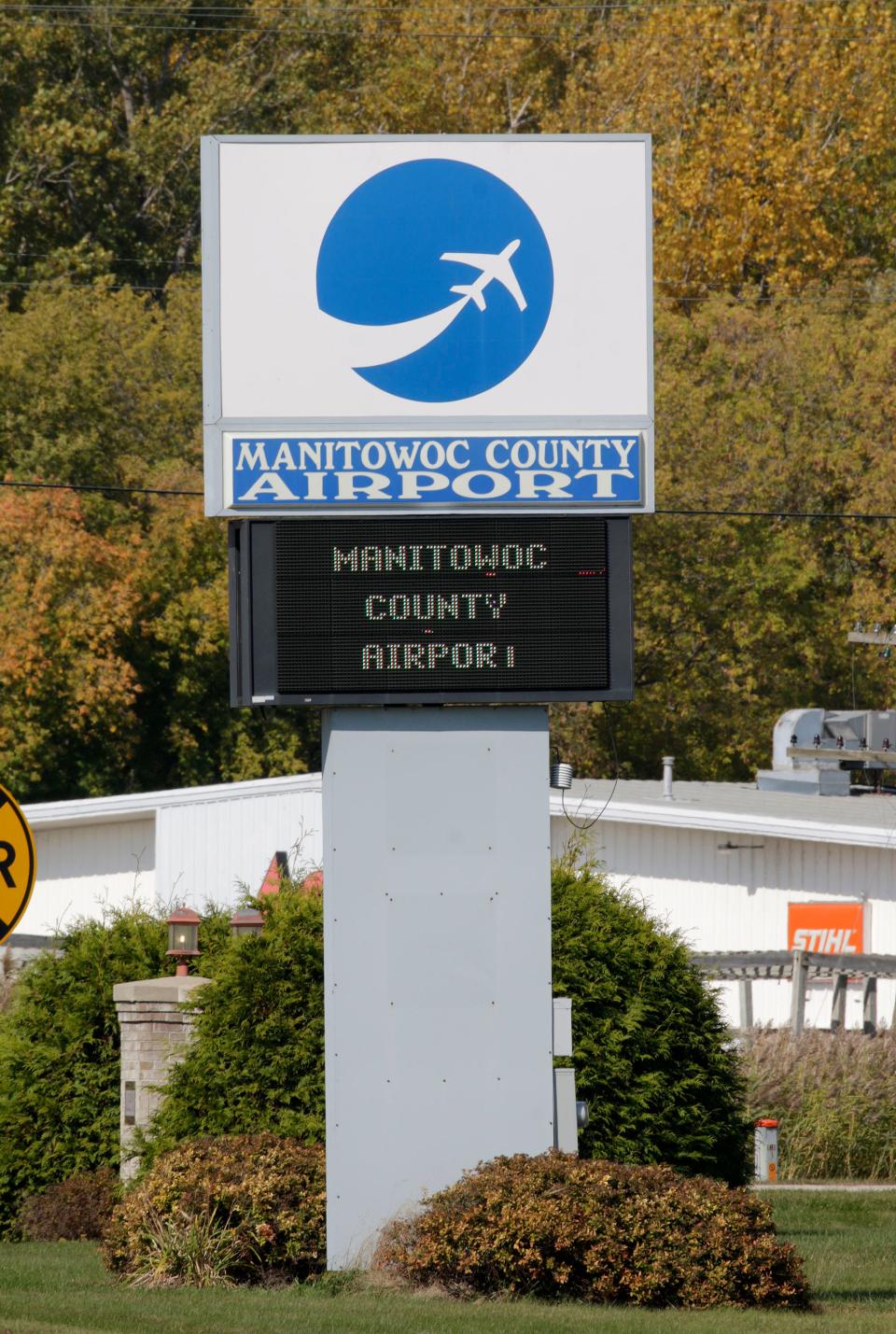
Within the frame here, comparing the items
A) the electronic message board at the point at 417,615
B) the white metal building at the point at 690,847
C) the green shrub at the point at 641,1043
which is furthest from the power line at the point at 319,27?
the electronic message board at the point at 417,615

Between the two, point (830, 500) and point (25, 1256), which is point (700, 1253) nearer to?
point (25, 1256)

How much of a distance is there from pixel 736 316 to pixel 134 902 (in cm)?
3198

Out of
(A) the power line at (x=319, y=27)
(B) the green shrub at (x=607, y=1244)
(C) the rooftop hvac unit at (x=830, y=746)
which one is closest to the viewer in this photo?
(B) the green shrub at (x=607, y=1244)

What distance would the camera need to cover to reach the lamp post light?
14.8 m

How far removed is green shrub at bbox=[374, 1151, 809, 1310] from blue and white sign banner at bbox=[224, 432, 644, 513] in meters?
3.60

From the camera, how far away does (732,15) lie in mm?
50656

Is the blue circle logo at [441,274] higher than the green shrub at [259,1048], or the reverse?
the blue circle logo at [441,274]

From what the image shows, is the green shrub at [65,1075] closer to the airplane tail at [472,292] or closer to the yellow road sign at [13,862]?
the yellow road sign at [13,862]

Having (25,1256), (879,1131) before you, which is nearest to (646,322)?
(25,1256)

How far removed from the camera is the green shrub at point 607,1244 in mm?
10438

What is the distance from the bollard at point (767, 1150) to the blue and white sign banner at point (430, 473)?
8718mm

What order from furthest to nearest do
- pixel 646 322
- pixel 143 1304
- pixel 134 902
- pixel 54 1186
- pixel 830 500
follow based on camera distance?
pixel 830 500, pixel 134 902, pixel 54 1186, pixel 646 322, pixel 143 1304

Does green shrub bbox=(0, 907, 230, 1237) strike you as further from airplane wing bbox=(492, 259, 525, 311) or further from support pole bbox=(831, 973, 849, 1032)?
support pole bbox=(831, 973, 849, 1032)

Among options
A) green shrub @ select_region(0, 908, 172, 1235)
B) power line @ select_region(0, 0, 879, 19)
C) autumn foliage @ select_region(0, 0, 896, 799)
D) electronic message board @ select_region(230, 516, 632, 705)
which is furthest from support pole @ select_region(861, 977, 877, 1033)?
power line @ select_region(0, 0, 879, 19)
